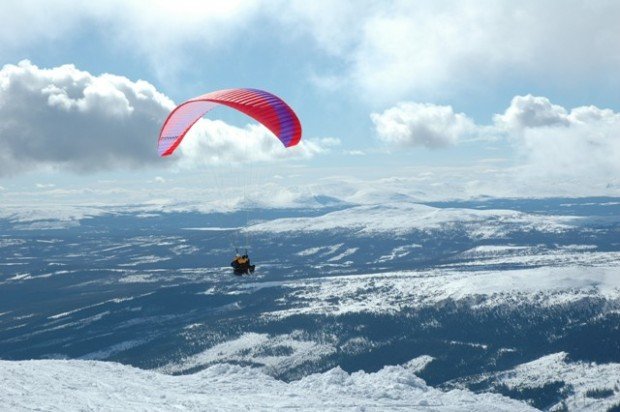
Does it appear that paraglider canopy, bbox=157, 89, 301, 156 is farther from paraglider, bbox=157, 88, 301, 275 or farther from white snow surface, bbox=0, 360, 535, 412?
white snow surface, bbox=0, 360, 535, 412

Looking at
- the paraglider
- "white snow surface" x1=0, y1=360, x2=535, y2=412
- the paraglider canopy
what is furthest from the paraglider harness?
"white snow surface" x1=0, y1=360, x2=535, y2=412

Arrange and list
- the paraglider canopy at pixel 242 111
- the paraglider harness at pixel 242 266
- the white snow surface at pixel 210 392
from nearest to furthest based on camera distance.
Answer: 1. the paraglider canopy at pixel 242 111
2. the paraglider harness at pixel 242 266
3. the white snow surface at pixel 210 392

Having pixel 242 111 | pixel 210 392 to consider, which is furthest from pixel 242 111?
pixel 210 392

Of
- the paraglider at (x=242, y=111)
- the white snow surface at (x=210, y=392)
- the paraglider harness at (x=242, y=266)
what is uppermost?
the paraglider at (x=242, y=111)

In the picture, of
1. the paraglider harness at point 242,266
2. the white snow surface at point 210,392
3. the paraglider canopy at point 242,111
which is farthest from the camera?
the white snow surface at point 210,392

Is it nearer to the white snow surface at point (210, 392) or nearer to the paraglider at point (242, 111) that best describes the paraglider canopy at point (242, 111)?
the paraglider at point (242, 111)

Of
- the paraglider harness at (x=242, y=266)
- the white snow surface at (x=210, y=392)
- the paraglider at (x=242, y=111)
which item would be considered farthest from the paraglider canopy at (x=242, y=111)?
the white snow surface at (x=210, y=392)
